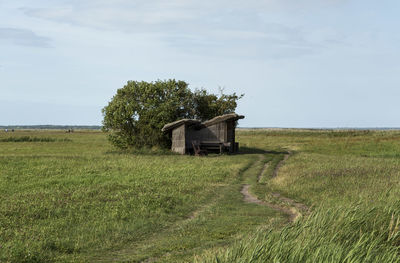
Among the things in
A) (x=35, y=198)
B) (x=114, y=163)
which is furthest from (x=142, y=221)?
(x=114, y=163)

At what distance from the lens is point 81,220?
1299 cm

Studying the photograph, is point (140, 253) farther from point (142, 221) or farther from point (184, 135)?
point (184, 135)

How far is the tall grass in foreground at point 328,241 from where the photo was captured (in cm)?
638

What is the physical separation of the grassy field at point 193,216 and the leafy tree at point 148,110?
13.8 meters

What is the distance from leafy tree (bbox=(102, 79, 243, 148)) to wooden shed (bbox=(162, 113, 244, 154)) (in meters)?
1.68

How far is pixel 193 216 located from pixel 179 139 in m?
25.2

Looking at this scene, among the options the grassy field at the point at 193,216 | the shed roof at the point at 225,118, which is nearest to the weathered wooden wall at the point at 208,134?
the shed roof at the point at 225,118

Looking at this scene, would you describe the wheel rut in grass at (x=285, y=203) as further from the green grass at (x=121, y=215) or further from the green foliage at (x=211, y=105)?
the green foliage at (x=211, y=105)

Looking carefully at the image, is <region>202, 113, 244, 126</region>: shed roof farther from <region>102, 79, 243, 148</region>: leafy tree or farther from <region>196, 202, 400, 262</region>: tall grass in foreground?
<region>196, 202, 400, 262</region>: tall grass in foreground

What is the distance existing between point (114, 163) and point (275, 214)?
18210 millimetres

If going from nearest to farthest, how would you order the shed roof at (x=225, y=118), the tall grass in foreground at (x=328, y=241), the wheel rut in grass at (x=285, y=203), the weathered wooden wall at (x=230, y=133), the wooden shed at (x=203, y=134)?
1. the tall grass in foreground at (x=328, y=241)
2. the wheel rut in grass at (x=285, y=203)
3. the shed roof at (x=225, y=118)
4. the wooden shed at (x=203, y=134)
5. the weathered wooden wall at (x=230, y=133)

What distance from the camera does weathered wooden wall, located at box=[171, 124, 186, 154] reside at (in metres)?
38.5

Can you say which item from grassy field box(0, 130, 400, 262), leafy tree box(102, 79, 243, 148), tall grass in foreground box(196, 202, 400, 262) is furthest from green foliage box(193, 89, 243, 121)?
tall grass in foreground box(196, 202, 400, 262)

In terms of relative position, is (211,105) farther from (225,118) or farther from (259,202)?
(259,202)
